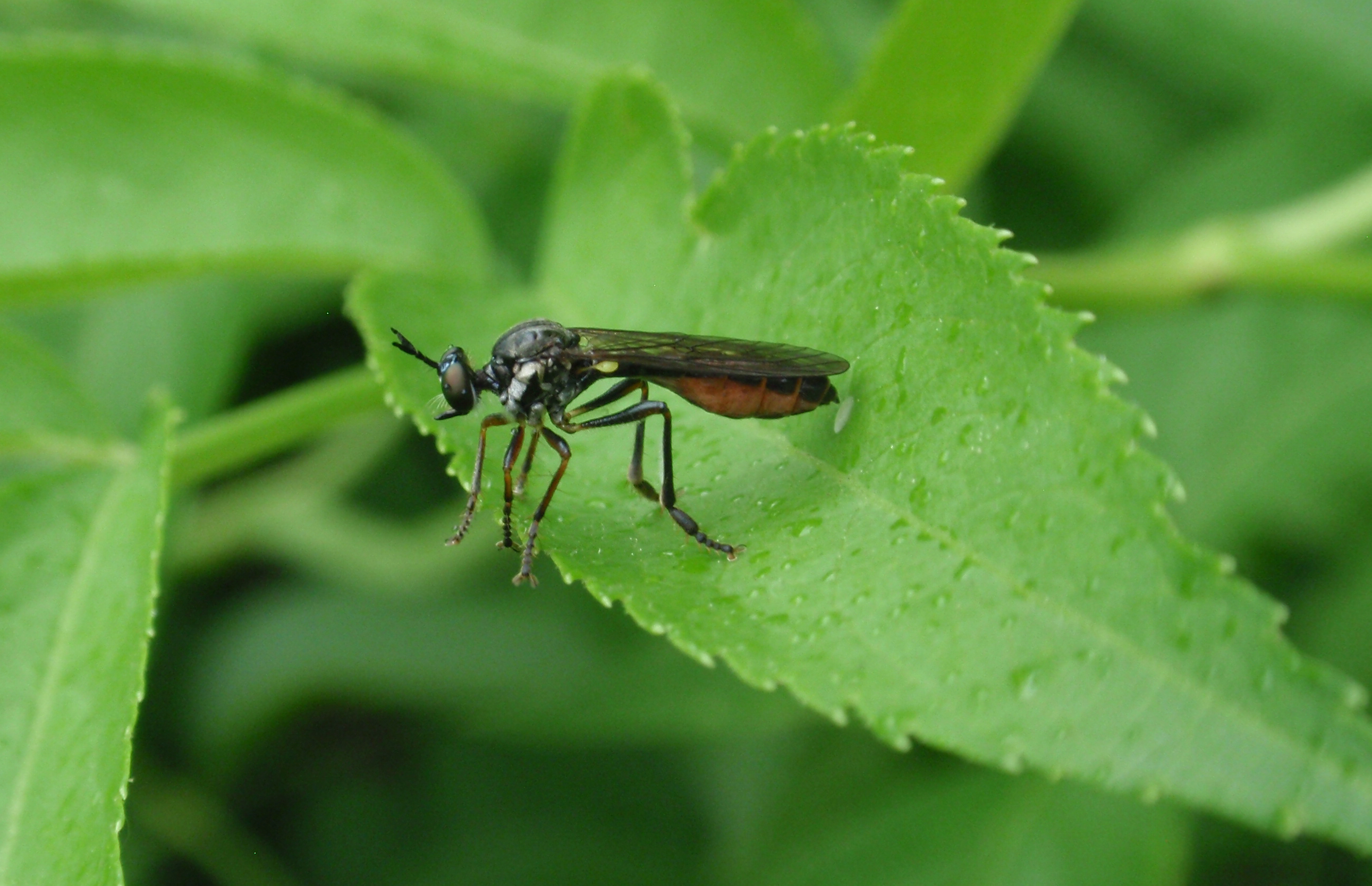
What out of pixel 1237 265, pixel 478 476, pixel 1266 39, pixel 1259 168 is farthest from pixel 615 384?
pixel 1259 168

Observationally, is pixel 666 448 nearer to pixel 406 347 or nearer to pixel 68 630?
pixel 406 347

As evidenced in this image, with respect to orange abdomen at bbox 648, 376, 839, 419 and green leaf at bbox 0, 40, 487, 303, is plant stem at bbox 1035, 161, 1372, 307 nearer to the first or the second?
orange abdomen at bbox 648, 376, 839, 419

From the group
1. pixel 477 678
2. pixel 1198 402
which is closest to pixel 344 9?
pixel 477 678

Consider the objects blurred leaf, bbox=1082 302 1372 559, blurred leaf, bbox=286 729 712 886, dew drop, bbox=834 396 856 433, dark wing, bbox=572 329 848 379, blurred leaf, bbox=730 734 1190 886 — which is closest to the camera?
dew drop, bbox=834 396 856 433

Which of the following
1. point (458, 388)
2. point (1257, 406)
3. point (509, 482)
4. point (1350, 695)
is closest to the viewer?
point (1350, 695)

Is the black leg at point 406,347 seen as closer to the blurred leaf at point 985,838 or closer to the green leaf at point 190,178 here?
the green leaf at point 190,178

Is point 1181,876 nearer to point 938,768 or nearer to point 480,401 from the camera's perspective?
point 938,768

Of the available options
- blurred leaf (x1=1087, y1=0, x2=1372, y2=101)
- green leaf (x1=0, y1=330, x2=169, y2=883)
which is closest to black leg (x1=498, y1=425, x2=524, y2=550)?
green leaf (x1=0, y1=330, x2=169, y2=883)
